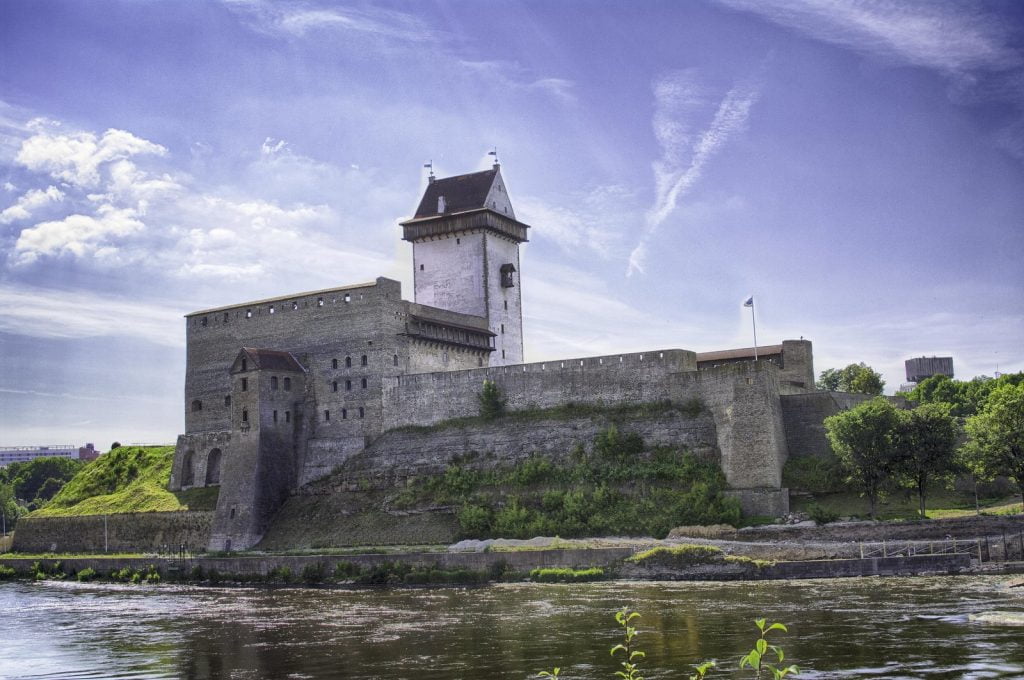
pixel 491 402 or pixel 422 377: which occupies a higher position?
pixel 422 377

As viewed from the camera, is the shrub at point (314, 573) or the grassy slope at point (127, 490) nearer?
the shrub at point (314, 573)

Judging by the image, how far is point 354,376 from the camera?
50719mm

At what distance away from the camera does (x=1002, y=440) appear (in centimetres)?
3678

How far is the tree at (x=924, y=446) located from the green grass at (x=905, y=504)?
1.05m

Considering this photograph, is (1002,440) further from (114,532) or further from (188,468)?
(114,532)

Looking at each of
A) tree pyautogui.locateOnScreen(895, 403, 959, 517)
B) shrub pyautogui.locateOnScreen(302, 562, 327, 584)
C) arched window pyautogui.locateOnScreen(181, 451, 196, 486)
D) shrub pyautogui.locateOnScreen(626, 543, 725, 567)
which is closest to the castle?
arched window pyautogui.locateOnScreen(181, 451, 196, 486)

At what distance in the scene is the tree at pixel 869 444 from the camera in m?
36.9

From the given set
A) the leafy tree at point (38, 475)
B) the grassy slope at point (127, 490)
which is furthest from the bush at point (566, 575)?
the leafy tree at point (38, 475)

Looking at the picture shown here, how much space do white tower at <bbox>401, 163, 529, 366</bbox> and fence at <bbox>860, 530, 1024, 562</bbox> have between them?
26966 millimetres

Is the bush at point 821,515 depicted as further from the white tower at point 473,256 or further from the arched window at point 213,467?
the arched window at point 213,467

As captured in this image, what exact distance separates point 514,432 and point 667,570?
1326 cm

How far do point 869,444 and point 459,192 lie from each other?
28375 millimetres

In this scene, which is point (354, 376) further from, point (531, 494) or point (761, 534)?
point (761, 534)

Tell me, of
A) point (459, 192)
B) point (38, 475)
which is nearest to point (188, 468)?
point (459, 192)
